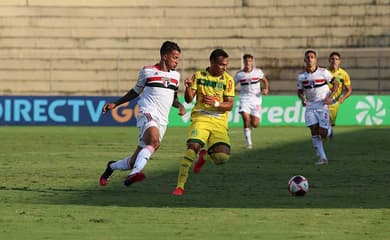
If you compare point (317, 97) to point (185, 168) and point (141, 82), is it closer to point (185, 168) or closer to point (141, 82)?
point (141, 82)

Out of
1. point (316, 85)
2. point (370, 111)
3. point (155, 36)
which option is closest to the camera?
point (316, 85)

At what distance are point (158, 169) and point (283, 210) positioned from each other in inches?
291

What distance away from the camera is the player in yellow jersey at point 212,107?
15820 millimetres

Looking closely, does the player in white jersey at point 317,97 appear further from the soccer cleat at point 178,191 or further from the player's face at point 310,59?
the soccer cleat at point 178,191

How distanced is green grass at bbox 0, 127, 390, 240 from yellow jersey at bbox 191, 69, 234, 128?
3.56ft

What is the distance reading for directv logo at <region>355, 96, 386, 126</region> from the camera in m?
38.9

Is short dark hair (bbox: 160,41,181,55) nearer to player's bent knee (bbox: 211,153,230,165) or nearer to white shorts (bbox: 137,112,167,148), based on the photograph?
white shorts (bbox: 137,112,167,148)

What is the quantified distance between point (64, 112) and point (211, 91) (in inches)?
931


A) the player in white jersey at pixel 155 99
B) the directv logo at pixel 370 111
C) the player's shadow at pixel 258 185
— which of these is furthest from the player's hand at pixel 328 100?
the directv logo at pixel 370 111

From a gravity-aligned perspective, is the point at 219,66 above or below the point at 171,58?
below

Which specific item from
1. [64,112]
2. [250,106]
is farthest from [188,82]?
[64,112]

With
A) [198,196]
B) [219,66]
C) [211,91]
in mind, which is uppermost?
[219,66]

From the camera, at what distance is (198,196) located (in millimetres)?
15305

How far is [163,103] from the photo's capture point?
52.3 feet
